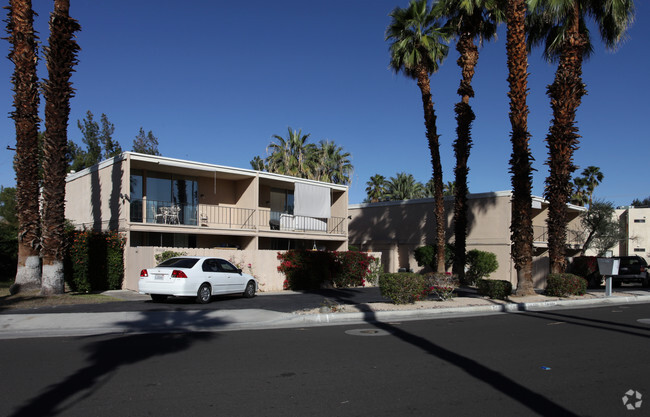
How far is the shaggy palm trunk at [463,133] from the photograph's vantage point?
25.3 m

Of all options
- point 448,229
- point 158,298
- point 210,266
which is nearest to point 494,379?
point 210,266

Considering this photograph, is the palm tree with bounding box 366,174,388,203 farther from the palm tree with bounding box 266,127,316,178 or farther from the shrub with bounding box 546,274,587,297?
the shrub with bounding box 546,274,587,297

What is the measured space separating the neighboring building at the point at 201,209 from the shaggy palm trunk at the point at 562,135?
11204 mm

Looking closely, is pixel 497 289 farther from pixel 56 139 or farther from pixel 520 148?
pixel 56 139

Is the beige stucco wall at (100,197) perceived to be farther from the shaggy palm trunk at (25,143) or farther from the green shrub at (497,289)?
the green shrub at (497,289)

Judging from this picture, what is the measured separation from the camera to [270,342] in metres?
9.80

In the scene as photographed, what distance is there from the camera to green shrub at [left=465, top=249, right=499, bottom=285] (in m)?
28.9

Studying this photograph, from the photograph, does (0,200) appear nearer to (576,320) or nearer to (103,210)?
(103,210)

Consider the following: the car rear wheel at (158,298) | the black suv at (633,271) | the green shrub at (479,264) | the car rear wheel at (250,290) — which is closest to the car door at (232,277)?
the car rear wheel at (250,290)

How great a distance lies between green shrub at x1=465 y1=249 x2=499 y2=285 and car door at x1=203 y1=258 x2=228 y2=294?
1701 centimetres

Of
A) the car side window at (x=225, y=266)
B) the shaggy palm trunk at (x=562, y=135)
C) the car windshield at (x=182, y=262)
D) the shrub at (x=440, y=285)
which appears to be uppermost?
the shaggy palm trunk at (x=562, y=135)

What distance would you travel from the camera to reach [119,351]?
8.70 m

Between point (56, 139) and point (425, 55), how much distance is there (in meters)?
17.4

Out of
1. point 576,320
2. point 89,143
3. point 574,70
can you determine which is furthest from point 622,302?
point 89,143
